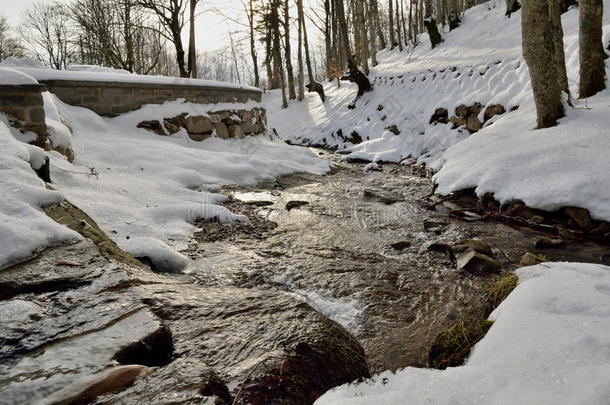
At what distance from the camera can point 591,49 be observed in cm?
520

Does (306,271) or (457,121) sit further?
(457,121)

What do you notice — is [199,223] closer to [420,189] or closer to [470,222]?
[470,222]

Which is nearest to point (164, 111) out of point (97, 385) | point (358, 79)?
point (97, 385)

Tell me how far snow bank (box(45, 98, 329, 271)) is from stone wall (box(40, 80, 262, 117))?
0.17 m

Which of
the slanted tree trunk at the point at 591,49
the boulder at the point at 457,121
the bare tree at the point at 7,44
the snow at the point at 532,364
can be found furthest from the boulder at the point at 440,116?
the bare tree at the point at 7,44

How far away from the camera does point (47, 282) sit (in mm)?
1744

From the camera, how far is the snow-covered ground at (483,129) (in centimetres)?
407

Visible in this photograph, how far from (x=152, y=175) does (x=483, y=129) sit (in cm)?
551

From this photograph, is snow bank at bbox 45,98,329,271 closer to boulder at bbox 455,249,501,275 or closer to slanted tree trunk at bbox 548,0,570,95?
boulder at bbox 455,249,501,275

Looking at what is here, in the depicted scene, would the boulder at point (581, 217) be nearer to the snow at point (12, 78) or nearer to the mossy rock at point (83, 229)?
the mossy rock at point (83, 229)

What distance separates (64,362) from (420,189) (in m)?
5.71

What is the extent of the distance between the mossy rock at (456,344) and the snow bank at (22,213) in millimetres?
2165

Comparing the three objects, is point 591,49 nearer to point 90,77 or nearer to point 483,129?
point 483,129

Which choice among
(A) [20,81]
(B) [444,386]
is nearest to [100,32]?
(A) [20,81]
